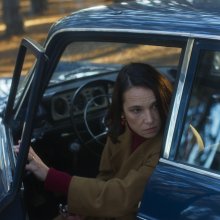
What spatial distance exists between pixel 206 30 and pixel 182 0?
0.58 meters

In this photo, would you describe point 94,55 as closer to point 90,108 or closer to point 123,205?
point 90,108

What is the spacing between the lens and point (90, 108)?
10.8 ft

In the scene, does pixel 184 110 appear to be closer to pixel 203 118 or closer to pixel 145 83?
pixel 203 118

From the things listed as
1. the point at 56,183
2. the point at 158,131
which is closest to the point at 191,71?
the point at 158,131

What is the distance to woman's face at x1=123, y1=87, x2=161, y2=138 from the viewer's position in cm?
218

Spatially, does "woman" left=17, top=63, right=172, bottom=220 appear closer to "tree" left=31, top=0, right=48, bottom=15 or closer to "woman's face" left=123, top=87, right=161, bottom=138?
"woman's face" left=123, top=87, right=161, bottom=138

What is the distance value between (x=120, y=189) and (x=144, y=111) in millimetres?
332

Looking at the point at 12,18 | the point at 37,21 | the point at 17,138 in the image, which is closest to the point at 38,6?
the point at 37,21

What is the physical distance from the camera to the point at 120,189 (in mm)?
2053

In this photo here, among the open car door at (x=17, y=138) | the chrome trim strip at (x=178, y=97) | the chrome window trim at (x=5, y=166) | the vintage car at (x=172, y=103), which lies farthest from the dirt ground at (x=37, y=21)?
the chrome trim strip at (x=178, y=97)

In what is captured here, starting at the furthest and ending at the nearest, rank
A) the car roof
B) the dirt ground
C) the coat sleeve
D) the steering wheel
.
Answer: the dirt ground → the steering wheel → the coat sleeve → the car roof

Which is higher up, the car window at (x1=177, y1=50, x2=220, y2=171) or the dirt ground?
the car window at (x1=177, y1=50, x2=220, y2=171)

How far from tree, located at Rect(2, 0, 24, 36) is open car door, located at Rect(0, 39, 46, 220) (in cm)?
920

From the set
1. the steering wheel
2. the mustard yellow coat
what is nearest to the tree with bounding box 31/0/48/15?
the steering wheel
